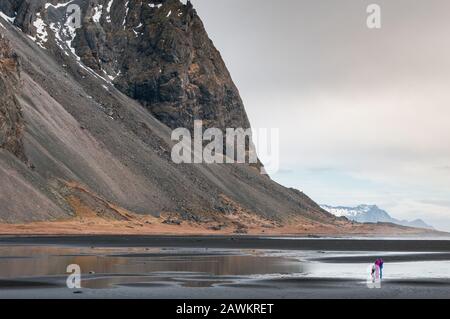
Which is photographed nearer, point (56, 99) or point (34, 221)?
point (34, 221)

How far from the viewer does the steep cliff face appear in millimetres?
145500

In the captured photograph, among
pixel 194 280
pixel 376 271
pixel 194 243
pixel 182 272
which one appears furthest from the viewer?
pixel 194 243

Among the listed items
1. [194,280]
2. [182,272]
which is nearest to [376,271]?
[194,280]

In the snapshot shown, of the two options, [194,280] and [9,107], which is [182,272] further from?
[9,107]

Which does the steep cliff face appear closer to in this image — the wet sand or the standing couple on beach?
the wet sand

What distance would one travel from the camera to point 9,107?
15175 centimetres

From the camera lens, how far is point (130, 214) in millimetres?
165375

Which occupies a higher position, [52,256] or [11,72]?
[11,72]

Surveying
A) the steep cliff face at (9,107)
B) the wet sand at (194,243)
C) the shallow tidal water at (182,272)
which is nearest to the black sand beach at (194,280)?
the shallow tidal water at (182,272)

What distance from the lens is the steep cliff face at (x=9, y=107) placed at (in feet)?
477

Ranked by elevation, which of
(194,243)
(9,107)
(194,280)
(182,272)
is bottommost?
(194,243)

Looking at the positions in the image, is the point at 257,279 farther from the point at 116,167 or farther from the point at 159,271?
the point at 116,167
